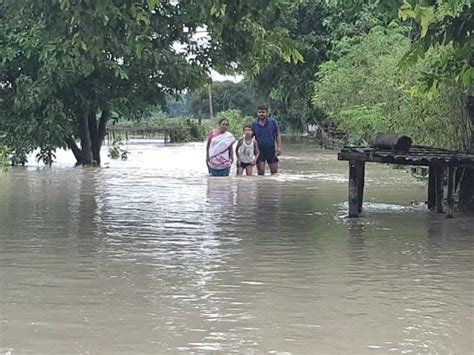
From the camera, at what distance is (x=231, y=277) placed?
25.1 feet

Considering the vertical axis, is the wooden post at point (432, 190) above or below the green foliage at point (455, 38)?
below

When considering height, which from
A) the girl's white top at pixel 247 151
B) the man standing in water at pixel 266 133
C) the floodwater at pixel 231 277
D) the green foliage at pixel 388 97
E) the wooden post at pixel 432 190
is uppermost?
the green foliage at pixel 388 97

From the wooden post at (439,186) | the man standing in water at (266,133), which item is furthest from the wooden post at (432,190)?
the man standing in water at (266,133)

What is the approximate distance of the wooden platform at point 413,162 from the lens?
11.1 meters

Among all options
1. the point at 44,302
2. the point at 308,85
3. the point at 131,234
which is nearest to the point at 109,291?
the point at 44,302

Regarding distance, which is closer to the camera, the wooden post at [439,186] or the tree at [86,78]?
the wooden post at [439,186]

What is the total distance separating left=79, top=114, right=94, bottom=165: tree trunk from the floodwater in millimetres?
10298

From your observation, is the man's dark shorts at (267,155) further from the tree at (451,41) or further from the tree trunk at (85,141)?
the tree at (451,41)

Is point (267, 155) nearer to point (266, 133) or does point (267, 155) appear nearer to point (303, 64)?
point (266, 133)

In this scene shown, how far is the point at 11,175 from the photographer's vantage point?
20.5 meters

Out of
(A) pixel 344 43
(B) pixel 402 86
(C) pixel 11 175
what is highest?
(A) pixel 344 43

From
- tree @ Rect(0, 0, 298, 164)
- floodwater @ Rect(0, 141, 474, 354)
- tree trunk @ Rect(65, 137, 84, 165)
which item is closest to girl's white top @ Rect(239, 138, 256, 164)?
tree @ Rect(0, 0, 298, 164)

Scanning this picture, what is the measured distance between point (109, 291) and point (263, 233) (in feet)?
12.7

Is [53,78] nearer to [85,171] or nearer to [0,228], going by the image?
[85,171]
